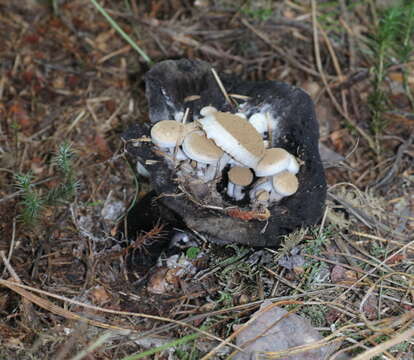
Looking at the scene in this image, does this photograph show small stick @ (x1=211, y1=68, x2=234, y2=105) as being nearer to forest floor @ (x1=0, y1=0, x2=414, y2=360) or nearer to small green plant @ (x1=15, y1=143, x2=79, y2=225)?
forest floor @ (x1=0, y1=0, x2=414, y2=360)

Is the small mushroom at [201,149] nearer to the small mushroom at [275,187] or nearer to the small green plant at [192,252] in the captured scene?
the small mushroom at [275,187]

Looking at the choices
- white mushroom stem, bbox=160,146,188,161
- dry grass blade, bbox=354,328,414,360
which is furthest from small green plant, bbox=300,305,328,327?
white mushroom stem, bbox=160,146,188,161

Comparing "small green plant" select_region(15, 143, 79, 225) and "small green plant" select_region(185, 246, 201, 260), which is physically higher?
"small green plant" select_region(15, 143, 79, 225)

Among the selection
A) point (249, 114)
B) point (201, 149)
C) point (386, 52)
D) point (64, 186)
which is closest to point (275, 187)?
point (201, 149)

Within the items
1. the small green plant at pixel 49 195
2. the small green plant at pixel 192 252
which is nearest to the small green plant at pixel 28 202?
the small green plant at pixel 49 195

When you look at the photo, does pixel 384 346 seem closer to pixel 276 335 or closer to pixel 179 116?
pixel 276 335

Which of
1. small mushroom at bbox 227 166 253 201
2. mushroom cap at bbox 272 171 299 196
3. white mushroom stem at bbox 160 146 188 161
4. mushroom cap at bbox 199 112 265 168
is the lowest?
small mushroom at bbox 227 166 253 201

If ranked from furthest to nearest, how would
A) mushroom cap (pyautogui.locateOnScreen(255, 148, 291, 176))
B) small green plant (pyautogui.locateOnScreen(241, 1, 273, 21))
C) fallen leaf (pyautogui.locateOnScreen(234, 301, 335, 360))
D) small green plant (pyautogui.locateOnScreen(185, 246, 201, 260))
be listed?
1. small green plant (pyautogui.locateOnScreen(241, 1, 273, 21))
2. small green plant (pyautogui.locateOnScreen(185, 246, 201, 260))
3. mushroom cap (pyautogui.locateOnScreen(255, 148, 291, 176))
4. fallen leaf (pyautogui.locateOnScreen(234, 301, 335, 360))
